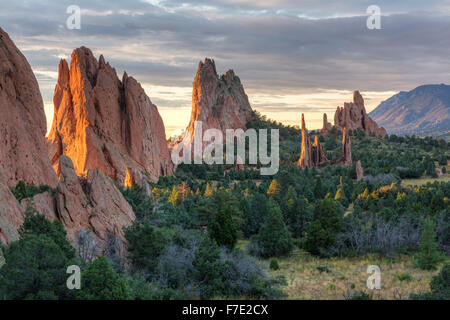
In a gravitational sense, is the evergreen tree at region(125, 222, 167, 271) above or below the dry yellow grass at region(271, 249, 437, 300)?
above

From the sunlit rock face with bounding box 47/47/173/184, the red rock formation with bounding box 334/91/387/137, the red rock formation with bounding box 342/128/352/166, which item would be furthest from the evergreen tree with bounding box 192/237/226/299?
the red rock formation with bounding box 334/91/387/137

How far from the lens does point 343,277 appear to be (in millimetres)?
27938

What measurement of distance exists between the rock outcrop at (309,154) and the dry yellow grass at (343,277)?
6214 cm

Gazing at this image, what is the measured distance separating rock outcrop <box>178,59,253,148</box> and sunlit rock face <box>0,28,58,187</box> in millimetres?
75205

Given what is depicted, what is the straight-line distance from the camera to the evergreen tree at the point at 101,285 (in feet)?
53.3

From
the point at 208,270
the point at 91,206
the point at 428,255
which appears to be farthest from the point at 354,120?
the point at 208,270

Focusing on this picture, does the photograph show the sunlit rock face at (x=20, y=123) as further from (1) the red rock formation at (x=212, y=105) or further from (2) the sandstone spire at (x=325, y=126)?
(2) the sandstone spire at (x=325, y=126)

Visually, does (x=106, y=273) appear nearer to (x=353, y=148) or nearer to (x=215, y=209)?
(x=215, y=209)

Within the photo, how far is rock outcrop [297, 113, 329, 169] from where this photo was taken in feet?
319

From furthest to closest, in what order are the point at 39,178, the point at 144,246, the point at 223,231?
the point at 223,231, the point at 39,178, the point at 144,246

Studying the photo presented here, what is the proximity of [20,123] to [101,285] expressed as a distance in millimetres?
21555

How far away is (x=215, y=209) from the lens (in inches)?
1722

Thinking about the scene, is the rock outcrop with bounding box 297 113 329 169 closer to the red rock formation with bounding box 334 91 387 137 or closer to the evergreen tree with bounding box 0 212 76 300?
the red rock formation with bounding box 334 91 387 137

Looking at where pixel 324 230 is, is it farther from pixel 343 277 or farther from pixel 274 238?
pixel 343 277
